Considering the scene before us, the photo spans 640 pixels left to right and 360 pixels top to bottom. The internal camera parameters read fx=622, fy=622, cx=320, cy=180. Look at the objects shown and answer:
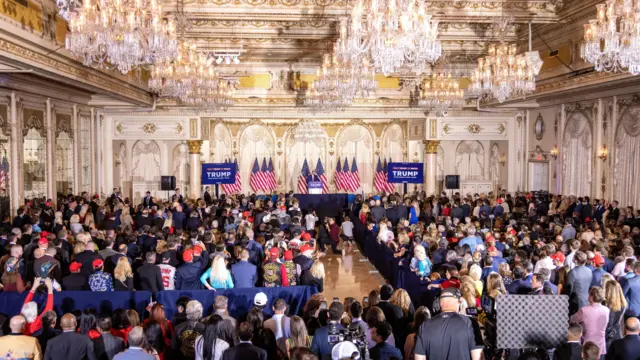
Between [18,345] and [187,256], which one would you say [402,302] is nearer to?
[187,256]

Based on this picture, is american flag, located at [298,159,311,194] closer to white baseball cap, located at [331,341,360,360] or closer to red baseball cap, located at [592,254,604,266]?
red baseball cap, located at [592,254,604,266]

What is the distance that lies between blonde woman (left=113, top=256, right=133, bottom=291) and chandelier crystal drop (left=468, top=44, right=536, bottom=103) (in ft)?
31.8

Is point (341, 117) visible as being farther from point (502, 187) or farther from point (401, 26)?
point (401, 26)

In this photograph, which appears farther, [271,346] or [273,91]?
[273,91]

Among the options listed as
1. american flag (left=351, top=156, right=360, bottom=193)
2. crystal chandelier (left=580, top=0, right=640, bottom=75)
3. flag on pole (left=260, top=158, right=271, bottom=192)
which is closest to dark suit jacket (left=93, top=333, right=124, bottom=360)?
crystal chandelier (left=580, top=0, right=640, bottom=75)

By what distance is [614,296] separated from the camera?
26.4 ft

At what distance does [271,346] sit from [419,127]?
22.2 m

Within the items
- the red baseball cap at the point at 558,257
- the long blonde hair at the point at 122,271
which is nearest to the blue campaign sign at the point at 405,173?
the red baseball cap at the point at 558,257

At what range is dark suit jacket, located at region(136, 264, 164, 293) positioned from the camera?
374 inches

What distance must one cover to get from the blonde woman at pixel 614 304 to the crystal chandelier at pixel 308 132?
20.3 meters

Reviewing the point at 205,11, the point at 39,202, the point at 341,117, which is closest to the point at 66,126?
the point at 39,202

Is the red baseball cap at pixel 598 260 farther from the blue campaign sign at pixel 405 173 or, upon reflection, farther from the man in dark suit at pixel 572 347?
the blue campaign sign at pixel 405 173

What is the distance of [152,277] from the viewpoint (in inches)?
374

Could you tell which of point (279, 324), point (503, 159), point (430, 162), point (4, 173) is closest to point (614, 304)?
point (279, 324)
